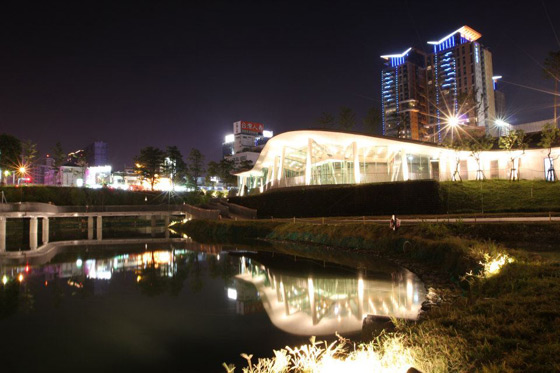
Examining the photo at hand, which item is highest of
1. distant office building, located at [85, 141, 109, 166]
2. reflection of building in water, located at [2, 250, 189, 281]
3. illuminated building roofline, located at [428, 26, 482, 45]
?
illuminated building roofline, located at [428, 26, 482, 45]

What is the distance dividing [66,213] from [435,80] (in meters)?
117

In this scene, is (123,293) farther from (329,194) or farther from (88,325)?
(329,194)

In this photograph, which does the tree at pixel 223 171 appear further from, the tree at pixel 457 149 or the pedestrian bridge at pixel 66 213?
the tree at pixel 457 149

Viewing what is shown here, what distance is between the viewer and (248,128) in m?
139

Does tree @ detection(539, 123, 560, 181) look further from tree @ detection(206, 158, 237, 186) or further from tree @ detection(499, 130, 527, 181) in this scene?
tree @ detection(206, 158, 237, 186)

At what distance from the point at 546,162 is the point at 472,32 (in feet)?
442

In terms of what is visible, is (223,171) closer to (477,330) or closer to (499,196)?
(499,196)

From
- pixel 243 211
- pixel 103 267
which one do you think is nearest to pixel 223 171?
pixel 243 211

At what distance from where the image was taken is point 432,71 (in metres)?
146

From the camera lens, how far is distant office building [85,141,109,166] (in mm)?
159750

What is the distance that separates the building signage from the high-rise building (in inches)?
1840

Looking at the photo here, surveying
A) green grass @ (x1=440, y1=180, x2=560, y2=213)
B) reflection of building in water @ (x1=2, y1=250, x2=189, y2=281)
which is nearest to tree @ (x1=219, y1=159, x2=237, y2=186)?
green grass @ (x1=440, y1=180, x2=560, y2=213)

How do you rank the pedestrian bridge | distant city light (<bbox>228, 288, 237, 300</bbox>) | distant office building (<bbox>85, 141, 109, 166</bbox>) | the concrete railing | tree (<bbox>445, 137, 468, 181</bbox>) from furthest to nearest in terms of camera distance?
distant office building (<bbox>85, 141, 109, 166</bbox>) → the concrete railing → tree (<bbox>445, 137, 468, 181</bbox>) → the pedestrian bridge → distant city light (<bbox>228, 288, 237, 300</bbox>)

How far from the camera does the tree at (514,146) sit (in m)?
37.5
